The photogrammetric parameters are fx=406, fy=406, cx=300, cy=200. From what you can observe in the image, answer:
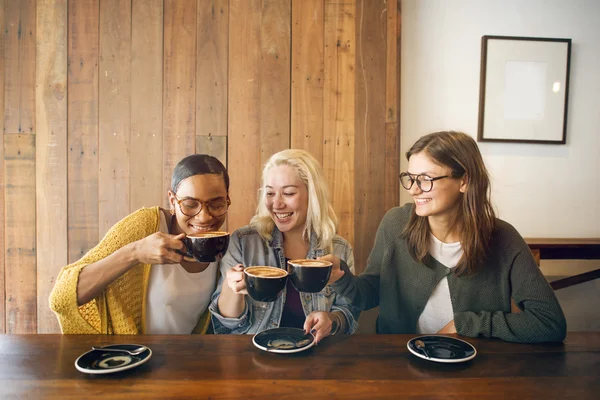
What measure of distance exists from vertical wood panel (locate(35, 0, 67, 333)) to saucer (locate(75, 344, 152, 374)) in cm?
145

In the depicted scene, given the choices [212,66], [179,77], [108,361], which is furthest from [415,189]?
[179,77]

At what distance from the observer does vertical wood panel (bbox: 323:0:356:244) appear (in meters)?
2.29

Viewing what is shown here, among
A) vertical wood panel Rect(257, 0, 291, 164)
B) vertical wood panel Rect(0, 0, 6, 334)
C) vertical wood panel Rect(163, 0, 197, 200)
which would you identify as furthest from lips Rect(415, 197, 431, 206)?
vertical wood panel Rect(0, 0, 6, 334)

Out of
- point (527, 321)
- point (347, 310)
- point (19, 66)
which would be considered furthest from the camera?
point (19, 66)

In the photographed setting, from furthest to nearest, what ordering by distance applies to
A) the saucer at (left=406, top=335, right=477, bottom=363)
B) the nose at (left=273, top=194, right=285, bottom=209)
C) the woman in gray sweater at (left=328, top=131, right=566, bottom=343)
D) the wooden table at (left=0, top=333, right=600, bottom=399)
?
the nose at (left=273, top=194, right=285, bottom=209)
the woman in gray sweater at (left=328, top=131, right=566, bottom=343)
the saucer at (left=406, top=335, right=477, bottom=363)
the wooden table at (left=0, top=333, right=600, bottom=399)

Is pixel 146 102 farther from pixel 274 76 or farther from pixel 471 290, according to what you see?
pixel 471 290

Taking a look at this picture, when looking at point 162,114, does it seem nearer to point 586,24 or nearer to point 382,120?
point 382,120

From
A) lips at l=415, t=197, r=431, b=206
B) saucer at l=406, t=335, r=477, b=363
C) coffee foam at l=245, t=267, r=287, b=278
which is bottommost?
saucer at l=406, t=335, r=477, b=363

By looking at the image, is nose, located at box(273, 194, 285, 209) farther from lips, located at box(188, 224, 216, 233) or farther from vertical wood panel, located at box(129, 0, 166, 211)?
vertical wood panel, located at box(129, 0, 166, 211)

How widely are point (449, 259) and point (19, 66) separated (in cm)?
245

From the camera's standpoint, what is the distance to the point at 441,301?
5.23ft

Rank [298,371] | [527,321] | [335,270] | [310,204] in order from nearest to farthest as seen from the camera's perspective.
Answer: [298,371] → [527,321] → [335,270] → [310,204]

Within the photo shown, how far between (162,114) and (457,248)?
1.69 m

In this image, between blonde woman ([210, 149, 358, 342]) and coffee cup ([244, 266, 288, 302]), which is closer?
coffee cup ([244, 266, 288, 302])
